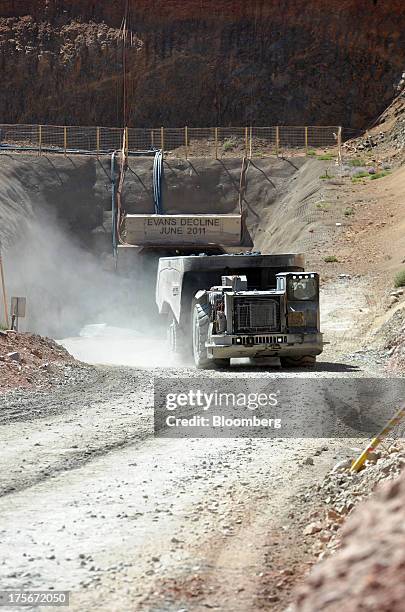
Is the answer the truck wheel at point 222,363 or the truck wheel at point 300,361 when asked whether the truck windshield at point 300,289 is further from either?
the truck wheel at point 222,363

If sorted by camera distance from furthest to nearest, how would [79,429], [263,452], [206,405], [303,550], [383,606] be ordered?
[206,405], [79,429], [263,452], [303,550], [383,606]

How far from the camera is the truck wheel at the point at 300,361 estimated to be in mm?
19375

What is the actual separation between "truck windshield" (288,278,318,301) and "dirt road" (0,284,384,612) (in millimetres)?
7089

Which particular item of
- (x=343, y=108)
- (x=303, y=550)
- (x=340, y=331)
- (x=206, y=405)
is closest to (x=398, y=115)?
(x=343, y=108)

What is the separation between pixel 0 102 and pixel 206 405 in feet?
148

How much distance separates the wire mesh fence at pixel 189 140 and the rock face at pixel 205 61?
2.98 metres

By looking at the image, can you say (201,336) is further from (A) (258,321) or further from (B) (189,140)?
(B) (189,140)

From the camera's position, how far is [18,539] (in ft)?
22.2

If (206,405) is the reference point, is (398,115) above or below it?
above

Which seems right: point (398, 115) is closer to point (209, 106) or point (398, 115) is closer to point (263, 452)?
point (209, 106)

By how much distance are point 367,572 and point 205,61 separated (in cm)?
5191

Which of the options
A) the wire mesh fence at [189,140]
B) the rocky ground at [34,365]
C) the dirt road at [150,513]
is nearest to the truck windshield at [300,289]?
the rocky ground at [34,365]

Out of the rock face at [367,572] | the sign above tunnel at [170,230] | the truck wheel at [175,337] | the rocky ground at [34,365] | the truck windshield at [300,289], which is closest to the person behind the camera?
the rock face at [367,572]

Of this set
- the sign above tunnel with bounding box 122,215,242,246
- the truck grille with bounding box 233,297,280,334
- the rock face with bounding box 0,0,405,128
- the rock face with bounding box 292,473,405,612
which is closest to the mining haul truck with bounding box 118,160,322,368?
the truck grille with bounding box 233,297,280,334
